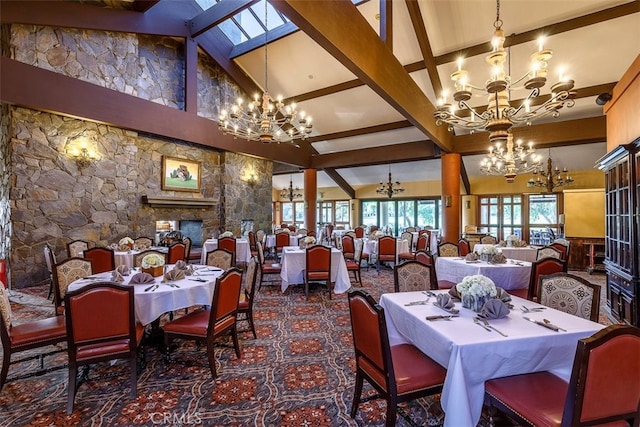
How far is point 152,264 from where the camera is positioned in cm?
327

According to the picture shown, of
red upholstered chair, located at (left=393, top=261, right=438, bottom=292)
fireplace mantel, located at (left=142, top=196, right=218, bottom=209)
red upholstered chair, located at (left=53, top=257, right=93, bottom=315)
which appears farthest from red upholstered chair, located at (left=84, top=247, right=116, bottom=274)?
red upholstered chair, located at (left=393, top=261, right=438, bottom=292)

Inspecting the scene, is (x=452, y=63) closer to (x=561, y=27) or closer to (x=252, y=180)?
(x=561, y=27)

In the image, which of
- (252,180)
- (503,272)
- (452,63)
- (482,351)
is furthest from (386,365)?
(252,180)

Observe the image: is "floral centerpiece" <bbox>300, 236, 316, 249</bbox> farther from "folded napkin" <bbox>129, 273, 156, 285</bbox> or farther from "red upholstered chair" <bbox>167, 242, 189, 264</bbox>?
"folded napkin" <bbox>129, 273, 156, 285</bbox>

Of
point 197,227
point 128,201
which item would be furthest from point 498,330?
point 197,227

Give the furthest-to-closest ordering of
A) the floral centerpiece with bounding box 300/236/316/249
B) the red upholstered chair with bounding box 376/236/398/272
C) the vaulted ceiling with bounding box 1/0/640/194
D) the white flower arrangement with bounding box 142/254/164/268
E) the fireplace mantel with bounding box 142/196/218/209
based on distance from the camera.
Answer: the red upholstered chair with bounding box 376/236/398/272 → the fireplace mantel with bounding box 142/196/218/209 → the floral centerpiece with bounding box 300/236/316/249 → the vaulted ceiling with bounding box 1/0/640/194 → the white flower arrangement with bounding box 142/254/164/268

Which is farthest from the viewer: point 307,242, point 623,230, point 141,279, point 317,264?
point 307,242

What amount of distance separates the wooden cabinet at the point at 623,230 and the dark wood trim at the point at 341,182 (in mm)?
9890

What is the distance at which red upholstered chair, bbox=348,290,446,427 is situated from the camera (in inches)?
70.2

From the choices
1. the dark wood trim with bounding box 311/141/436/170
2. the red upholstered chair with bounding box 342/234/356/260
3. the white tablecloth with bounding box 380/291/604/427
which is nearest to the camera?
the white tablecloth with bounding box 380/291/604/427

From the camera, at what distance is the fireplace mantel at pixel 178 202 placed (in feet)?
23.5

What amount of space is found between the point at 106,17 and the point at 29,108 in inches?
94.0

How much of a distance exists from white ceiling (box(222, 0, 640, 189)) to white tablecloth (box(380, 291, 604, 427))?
2473mm

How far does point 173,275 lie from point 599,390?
330 cm
